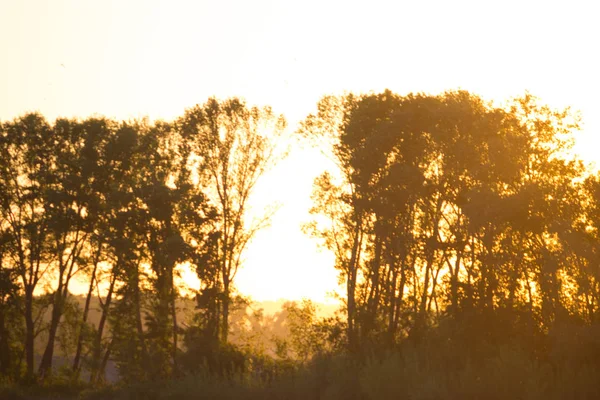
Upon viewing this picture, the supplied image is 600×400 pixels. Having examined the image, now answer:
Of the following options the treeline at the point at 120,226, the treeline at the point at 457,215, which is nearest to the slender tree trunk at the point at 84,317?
the treeline at the point at 120,226

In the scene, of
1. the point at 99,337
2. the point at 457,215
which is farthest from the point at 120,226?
the point at 457,215

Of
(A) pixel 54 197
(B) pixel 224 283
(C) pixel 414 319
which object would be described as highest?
(A) pixel 54 197

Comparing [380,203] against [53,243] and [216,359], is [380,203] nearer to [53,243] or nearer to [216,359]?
[216,359]

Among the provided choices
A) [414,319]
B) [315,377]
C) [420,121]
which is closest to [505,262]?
[414,319]

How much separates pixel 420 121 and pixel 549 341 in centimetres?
1676

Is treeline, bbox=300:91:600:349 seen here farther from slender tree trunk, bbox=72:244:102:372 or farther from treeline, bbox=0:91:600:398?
slender tree trunk, bbox=72:244:102:372

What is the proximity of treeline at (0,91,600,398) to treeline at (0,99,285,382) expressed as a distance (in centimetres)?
13


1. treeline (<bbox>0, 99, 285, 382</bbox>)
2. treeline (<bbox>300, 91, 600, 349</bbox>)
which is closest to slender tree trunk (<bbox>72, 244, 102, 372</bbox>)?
treeline (<bbox>0, 99, 285, 382</bbox>)

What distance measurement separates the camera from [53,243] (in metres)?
51.1

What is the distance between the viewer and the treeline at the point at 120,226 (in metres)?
46.6

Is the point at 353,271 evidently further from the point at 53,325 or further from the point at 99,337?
the point at 53,325

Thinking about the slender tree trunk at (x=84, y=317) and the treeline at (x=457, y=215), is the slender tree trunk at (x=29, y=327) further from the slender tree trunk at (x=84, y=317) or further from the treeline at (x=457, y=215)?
the treeline at (x=457, y=215)

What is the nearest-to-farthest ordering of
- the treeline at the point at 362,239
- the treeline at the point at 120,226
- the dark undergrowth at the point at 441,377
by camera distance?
1. the dark undergrowth at the point at 441,377
2. the treeline at the point at 362,239
3. the treeline at the point at 120,226

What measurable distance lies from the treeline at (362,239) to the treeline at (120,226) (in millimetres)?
127
